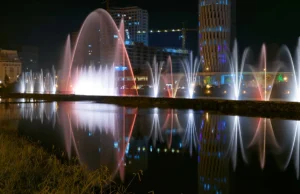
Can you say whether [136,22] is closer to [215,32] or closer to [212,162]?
[215,32]

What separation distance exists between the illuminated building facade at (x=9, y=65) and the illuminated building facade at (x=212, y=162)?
86.9m

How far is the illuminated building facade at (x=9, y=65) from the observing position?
3688 inches

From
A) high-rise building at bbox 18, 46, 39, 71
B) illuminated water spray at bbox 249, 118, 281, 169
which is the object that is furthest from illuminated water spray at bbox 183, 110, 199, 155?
high-rise building at bbox 18, 46, 39, 71

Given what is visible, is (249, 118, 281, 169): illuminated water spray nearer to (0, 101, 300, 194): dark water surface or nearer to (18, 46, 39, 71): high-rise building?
(0, 101, 300, 194): dark water surface

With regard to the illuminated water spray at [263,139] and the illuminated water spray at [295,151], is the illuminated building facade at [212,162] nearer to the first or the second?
the illuminated water spray at [263,139]

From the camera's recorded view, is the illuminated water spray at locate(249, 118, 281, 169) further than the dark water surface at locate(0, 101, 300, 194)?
Yes

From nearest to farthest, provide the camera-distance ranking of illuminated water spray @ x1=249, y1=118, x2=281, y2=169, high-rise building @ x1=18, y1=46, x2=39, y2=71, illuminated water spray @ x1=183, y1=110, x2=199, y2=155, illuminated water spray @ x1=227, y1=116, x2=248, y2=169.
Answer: illuminated water spray @ x1=227, y1=116, x2=248, y2=169
illuminated water spray @ x1=249, y1=118, x2=281, y2=169
illuminated water spray @ x1=183, y1=110, x2=199, y2=155
high-rise building @ x1=18, y1=46, x2=39, y2=71

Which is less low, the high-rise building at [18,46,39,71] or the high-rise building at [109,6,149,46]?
the high-rise building at [109,6,149,46]

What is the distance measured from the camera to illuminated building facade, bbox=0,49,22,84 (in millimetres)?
93688

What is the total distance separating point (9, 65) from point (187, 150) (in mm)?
92878

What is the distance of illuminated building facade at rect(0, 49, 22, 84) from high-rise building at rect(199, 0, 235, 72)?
5092 cm

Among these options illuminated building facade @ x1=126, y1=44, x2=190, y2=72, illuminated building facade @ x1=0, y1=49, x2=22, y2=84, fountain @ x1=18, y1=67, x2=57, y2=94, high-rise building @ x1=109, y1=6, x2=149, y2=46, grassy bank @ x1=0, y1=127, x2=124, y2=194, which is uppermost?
high-rise building @ x1=109, y1=6, x2=149, y2=46

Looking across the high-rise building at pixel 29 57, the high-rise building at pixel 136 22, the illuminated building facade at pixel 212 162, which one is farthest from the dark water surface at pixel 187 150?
the high-rise building at pixel 136 22

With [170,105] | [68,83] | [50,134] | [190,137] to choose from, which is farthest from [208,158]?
[68,83]
